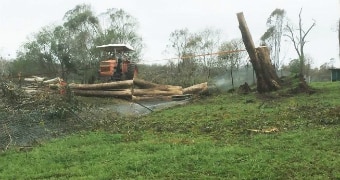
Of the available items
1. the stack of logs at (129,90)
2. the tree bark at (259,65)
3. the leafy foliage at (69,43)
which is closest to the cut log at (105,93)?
the stack of logs at (129,90)

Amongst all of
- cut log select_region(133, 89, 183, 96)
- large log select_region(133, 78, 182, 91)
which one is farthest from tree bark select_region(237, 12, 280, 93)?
large log select_region(133, 78, 182, 91)

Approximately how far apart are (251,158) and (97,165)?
255 cm

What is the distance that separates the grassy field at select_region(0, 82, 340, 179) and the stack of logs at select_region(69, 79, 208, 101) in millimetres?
5933

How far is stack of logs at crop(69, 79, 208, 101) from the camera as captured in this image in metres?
18.2

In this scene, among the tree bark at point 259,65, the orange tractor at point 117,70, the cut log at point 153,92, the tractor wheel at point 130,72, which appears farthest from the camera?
the tractor wheel at point 130,72

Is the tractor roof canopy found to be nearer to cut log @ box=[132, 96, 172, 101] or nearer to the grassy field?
cut log @ box=[132, 96, 172, 101]

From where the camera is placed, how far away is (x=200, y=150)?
776 cm

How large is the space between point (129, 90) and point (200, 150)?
1069 cm

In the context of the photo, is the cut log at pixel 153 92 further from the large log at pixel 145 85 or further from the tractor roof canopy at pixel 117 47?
the tractor roof canopy at pixel 117 47

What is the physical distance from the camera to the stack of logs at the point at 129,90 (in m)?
18.2

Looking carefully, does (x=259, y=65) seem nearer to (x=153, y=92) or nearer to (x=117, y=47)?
(x=153, y=92)

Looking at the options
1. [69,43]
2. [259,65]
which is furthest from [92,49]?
[259,65]

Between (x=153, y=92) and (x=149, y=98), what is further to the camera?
(x=153, y=92)

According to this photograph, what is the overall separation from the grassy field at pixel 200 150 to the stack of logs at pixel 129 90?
19.5 feet
